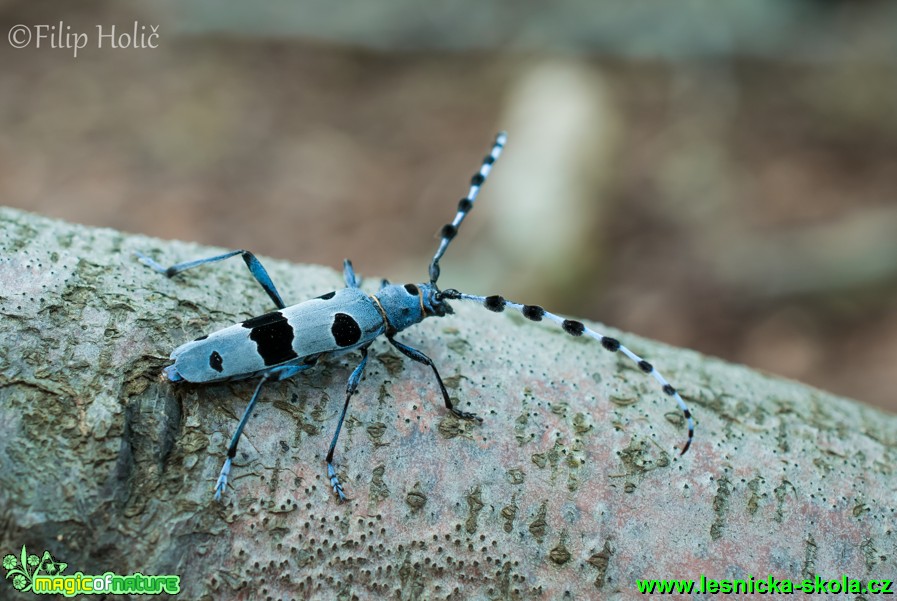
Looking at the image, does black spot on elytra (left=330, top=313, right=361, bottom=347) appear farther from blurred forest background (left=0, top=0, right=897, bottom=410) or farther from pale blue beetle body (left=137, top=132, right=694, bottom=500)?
blurred forest background (left=0, top=0, right=897, bottom=410)

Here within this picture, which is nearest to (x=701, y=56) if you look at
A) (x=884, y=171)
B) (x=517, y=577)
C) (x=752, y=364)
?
(x=884, y=171)

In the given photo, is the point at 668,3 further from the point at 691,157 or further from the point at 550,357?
the point at 550,357

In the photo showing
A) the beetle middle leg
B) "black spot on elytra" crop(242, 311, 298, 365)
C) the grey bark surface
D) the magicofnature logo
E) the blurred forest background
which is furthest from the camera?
the blurred forest background

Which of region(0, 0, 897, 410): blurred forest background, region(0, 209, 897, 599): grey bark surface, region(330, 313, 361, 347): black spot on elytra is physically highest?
region(0, 0, 897, 410): blurred forest background

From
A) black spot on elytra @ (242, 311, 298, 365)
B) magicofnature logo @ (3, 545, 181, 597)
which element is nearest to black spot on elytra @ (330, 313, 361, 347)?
black spot on elytra @ (242, 311, 298, 365)

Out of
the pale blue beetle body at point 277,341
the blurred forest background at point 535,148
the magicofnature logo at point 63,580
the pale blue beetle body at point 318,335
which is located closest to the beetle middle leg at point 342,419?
the pale blue beetle body at point 318,335

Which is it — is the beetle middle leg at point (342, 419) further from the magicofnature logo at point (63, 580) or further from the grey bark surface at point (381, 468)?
the magicofnature logo at point (63, 580)
